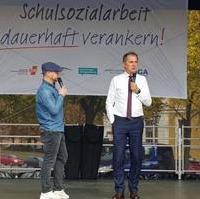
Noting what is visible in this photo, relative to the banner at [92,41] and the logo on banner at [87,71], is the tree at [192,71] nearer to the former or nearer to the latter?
the banner at [92,41]

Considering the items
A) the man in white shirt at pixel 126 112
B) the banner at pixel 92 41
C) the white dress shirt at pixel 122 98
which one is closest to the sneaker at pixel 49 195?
the man in white shirt at pixel 126 112

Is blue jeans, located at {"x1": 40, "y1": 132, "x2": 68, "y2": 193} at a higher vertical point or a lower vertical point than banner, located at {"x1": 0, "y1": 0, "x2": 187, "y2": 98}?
lower

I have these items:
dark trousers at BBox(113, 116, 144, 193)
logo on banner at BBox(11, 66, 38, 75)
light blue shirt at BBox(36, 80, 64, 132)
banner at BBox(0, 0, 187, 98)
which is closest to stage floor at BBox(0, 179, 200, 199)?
dark trousers at BBox(113, 116, 144, 193)

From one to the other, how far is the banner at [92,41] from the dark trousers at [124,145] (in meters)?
2.47

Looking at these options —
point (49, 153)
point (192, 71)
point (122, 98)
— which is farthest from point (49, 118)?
point (192, 71)

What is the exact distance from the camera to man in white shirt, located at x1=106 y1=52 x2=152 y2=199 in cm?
731

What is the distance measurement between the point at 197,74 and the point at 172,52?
10.9 meters

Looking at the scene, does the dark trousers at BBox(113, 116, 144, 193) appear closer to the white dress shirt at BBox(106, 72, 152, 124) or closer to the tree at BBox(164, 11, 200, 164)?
the white dress shirt at BBox(106, 72, 152, 124)

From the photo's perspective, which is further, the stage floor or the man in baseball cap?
the stage floor

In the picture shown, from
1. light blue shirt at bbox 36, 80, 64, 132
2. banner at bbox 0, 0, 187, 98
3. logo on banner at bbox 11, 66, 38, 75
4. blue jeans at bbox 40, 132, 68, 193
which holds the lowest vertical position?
blue jeans at bbox 40, 132, 68, 193

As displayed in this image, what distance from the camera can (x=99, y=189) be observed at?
8.77m

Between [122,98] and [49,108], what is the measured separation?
0.90 metres

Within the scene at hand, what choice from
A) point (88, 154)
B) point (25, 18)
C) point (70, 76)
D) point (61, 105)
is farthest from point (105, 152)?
point (61, 105)

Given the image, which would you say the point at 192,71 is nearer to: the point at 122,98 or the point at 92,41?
the point at 92,41
